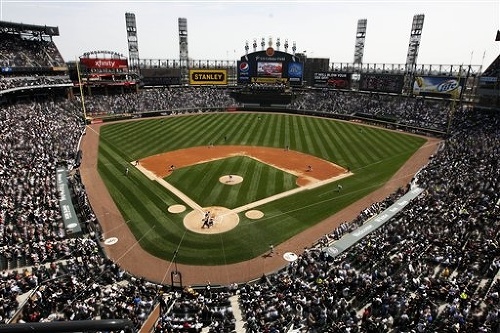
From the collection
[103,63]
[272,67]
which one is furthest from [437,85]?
[103,63]

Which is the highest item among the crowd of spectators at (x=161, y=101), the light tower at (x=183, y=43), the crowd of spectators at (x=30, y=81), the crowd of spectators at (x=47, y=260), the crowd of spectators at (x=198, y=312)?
the light tower at (x=183, y=43)

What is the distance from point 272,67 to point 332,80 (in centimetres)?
1426

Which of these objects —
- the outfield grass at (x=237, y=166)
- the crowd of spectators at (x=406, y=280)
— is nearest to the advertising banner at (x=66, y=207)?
the outfield grass at (x=237, y=166)

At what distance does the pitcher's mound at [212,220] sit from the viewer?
25.3 m

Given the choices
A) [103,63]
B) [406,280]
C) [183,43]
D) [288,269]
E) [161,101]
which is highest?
[183,43]

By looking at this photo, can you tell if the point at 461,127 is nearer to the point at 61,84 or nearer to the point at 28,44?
the point at 61,84

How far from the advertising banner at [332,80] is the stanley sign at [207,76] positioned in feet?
73.1

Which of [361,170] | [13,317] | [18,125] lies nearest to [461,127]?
[361,170]

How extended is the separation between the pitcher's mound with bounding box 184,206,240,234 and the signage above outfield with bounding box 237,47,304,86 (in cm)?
5447

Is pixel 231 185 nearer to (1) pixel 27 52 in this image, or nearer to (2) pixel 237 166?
(2) pixel 237 166

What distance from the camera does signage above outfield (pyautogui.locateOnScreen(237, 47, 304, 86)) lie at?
75.7 metres

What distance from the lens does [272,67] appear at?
76312 mm

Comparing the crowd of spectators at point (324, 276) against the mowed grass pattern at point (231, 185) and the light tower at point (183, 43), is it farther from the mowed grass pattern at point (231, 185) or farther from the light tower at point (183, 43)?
the light tower at point (183, 43)

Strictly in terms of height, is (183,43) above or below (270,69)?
above
